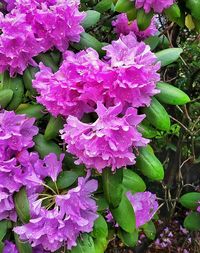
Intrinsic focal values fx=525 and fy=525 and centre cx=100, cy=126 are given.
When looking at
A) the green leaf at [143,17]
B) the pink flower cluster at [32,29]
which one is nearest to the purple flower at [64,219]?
the pink flower cluster at [32,29]

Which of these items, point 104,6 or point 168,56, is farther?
point 104,6

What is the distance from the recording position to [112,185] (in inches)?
58.2

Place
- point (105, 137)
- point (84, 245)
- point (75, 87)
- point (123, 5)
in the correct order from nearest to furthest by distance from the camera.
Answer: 1. point (105, 137)
2. point (75, 87)
3. point (84, 245)
4. point (123, 5)

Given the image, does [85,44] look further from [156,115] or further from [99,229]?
[99,229]

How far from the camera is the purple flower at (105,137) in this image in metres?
1.31

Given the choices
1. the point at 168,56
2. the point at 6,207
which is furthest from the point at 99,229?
the point at 168,56

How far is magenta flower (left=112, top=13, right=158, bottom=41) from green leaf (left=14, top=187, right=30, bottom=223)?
2.70ft

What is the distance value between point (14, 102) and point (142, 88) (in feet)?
1.49

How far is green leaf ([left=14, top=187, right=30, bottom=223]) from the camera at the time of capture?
148 cm

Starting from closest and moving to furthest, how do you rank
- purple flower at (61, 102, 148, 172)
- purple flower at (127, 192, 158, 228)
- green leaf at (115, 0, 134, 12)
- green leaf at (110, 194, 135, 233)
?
purple flower at (61, 102, 148, 172) < green leaf at (110, 194, 135, 233) < green leaf at (115, 0, 134, 12) < purple flower at (127, 192, 158, 228)

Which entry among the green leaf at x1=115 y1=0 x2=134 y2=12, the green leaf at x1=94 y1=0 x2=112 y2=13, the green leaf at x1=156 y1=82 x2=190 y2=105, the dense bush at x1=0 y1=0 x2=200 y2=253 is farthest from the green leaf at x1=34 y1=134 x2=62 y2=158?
the green leaf at x1=94 y1=0 x2=112 y2=13

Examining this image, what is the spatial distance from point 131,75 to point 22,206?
48 centimetres

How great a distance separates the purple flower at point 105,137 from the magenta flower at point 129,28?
732 mm

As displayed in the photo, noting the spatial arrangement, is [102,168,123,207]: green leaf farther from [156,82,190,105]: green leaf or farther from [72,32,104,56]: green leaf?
[72,32,104,56]: green leaf
